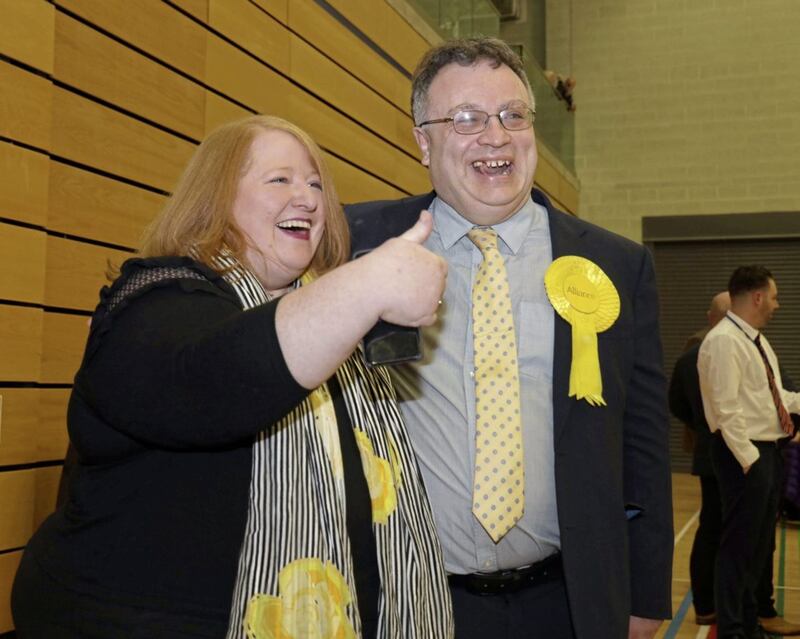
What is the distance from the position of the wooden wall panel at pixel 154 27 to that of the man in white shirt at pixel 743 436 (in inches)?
119

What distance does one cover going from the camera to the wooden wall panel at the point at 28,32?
8.34 ft

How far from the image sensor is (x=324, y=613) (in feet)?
4.44

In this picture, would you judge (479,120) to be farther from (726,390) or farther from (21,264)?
(726,390)

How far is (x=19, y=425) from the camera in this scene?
274 centimetres

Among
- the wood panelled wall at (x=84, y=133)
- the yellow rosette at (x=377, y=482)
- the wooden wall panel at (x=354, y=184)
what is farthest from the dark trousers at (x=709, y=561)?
the yellow rosette at (x=377, y=482)

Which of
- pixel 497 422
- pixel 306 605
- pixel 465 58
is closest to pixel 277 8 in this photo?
pixel 465 58

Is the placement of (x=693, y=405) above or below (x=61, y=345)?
below

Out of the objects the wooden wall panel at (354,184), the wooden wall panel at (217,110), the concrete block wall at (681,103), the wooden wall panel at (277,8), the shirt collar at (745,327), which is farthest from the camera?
the concrete block wall at (681,103)

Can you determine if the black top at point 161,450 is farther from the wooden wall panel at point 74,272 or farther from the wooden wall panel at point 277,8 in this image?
the wooden wall panel at point 277,8

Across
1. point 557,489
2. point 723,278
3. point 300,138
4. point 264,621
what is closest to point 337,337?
point 264,621

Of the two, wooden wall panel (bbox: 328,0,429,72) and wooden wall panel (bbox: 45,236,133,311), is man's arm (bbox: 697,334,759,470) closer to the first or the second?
wooden wall panel (bbox: 328,0,429,72)

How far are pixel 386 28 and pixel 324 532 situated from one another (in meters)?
5.20

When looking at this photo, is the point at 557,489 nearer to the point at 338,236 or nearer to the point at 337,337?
the point at 338,236

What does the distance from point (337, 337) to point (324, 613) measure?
20.0 inches
